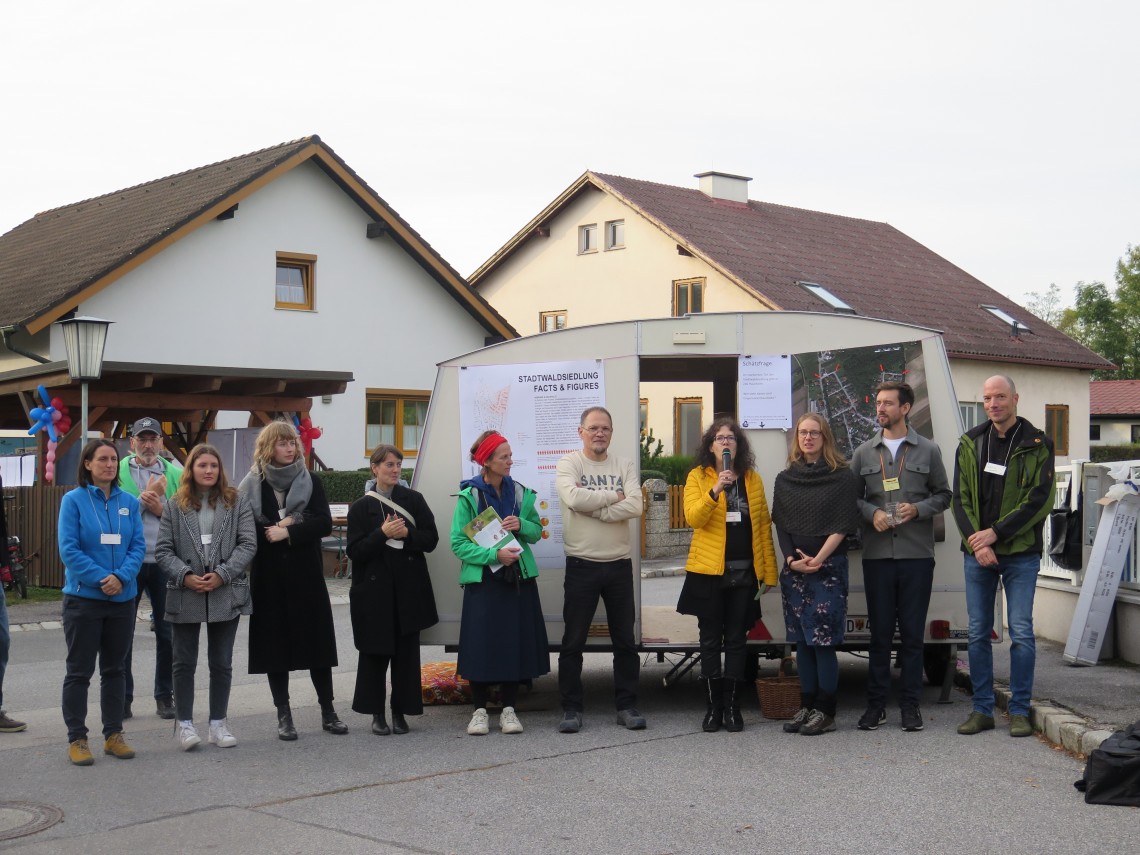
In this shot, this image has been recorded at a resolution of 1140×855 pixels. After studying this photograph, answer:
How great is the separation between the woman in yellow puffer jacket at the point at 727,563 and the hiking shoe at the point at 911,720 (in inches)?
38.6

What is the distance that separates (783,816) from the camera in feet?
20.7

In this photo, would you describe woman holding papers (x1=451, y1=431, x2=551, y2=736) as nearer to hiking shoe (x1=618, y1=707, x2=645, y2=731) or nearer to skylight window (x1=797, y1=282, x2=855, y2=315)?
hiking shoe (x1=618, y1=707, x2=645, y2=731)

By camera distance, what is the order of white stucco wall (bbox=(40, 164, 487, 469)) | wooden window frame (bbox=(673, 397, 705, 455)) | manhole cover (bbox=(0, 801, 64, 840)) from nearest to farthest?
manhole cover (bbox=(0, 801, 64, 840))
white stucco wall (bbox=(40, 164, 487, 469))
wooden window frame (bbox=(673, 397, 705, 455))

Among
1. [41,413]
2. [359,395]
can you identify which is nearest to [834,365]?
[41,413]

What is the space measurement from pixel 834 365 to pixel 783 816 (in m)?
3.66

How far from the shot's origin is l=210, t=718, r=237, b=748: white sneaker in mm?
8094

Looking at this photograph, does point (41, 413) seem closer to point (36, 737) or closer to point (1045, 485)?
point (36, 737)

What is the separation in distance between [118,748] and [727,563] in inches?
146

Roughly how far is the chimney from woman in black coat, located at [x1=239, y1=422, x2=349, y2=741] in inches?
1238

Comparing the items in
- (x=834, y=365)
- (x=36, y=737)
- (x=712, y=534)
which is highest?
(x=834, y=365)

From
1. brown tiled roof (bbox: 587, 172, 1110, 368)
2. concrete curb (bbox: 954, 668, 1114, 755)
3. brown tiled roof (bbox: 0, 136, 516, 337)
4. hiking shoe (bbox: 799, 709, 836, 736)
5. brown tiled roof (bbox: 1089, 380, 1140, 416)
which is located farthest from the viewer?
brown tiled roof (bbox: 1089, 380, 1140, 416)

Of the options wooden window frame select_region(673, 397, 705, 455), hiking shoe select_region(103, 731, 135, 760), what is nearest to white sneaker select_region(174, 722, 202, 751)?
hiking shoe select_region(103, 731, 135, 760)

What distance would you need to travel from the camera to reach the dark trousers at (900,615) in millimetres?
8438

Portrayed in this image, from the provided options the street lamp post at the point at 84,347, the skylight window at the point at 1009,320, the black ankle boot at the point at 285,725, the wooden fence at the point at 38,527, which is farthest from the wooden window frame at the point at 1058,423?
the black ankle boot at the point at 285,725
